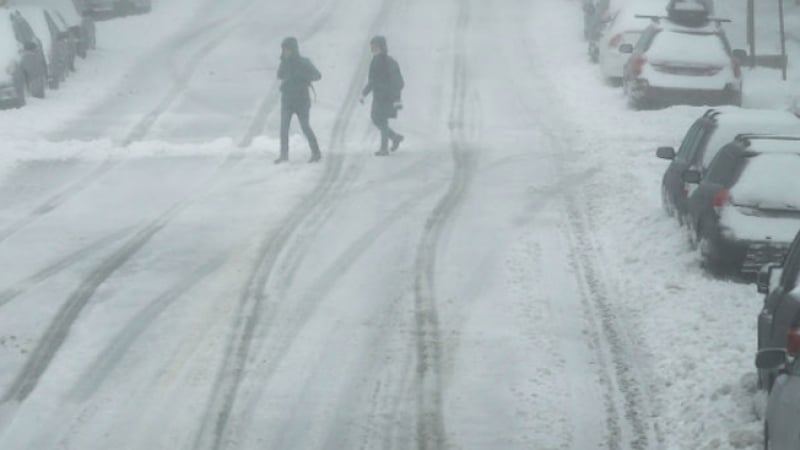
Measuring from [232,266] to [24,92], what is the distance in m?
12.7

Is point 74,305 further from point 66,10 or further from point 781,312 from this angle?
point 66,10

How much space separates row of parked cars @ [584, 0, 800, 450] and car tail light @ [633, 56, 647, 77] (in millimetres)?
21

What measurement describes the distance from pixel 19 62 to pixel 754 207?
1612cm

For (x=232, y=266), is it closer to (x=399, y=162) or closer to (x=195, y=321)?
(x=195, y=321)

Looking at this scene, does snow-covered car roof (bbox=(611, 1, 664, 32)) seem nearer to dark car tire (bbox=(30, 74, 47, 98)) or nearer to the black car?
dark car tire (bbox=(30, 74, 47, 98))

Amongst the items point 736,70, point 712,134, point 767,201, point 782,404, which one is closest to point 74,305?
point 767,201

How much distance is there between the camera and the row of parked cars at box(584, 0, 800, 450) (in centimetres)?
886

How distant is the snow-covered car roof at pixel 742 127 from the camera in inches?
591

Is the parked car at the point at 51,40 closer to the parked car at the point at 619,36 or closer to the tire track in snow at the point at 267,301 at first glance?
the tire track in snow at the point at 267,301

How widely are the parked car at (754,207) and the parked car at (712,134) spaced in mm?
1266

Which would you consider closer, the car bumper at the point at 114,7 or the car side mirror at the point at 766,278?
the car side mirror at the point at 766,278

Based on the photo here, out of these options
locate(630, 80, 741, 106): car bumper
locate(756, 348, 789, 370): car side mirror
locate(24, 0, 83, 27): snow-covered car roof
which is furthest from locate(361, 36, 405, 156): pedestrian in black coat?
locate(756, 348, 789, 370): car side mirror

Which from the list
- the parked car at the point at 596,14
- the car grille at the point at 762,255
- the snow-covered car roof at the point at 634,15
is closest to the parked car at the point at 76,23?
the parked car at the point at 596,14

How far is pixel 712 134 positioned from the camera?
1520 centimetres
